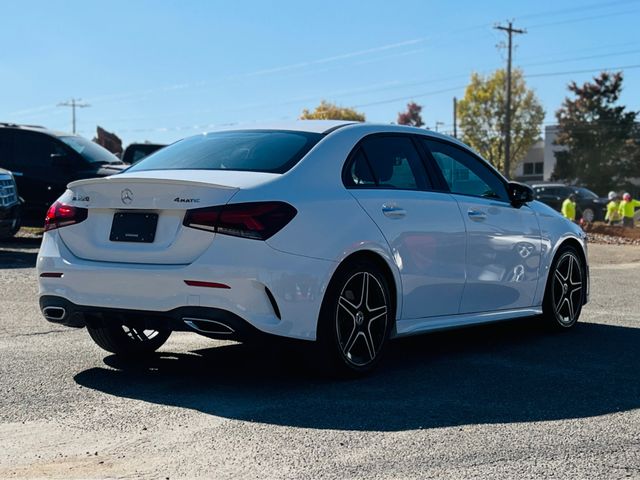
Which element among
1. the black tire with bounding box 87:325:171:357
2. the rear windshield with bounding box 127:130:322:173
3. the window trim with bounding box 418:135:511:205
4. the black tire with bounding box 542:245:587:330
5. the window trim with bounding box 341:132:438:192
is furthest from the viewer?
the black tire with bounding box 542:245:587:330

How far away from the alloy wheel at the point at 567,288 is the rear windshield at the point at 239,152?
295cm

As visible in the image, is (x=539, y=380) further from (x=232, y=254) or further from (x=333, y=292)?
(x=232, y=254)

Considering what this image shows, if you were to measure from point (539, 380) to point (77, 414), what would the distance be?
2.79 meters

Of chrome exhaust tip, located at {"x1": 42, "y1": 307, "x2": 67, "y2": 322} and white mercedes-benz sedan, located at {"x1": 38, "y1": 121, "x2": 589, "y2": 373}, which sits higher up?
white mercedes-benz sedan, located at {"x1": 38, "y1": 121, "x2": 589, "y2": 373}

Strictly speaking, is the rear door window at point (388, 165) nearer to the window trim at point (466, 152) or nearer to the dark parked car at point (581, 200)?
the window trim at point (466, 152)

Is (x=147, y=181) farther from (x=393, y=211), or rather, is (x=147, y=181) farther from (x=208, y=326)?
(x=393, y=211)

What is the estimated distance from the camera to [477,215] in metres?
7.04

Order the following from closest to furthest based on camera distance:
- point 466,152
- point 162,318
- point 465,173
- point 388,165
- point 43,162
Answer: point 162,318 < point 388,165 < point 465,173 < point 466,152 < point 43,162

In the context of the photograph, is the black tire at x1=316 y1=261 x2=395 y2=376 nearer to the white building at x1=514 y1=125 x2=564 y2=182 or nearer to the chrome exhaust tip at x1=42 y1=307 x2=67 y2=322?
the chrome exhaust tip at x1=42 y1=307 x2=67 y2=322

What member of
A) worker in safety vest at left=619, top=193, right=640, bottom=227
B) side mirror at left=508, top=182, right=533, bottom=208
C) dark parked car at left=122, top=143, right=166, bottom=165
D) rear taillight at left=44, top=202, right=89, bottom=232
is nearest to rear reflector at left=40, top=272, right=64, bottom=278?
rear taillight at left=44, top=202, right=89, bottom=232

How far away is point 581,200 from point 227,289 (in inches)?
1559

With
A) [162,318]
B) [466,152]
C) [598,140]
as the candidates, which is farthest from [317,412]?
[598,140]

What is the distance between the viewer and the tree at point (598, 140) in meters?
73.1

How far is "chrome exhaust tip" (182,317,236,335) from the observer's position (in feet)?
17.5
